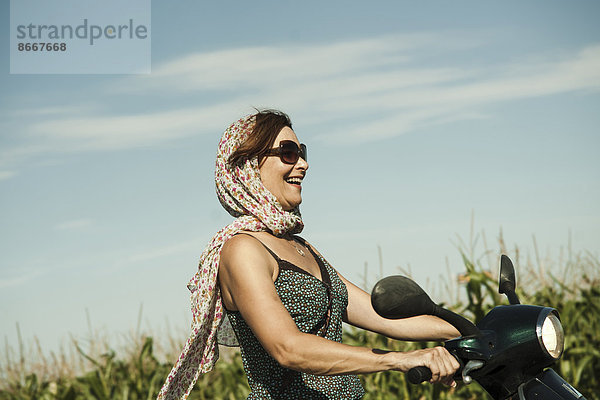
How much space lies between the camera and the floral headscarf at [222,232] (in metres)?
2.89

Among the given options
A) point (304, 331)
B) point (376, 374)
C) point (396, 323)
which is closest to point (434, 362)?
point (304, 331)

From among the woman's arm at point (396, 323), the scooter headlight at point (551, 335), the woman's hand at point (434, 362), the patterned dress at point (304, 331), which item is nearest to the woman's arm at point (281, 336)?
the woman's hand at point (434, 362)

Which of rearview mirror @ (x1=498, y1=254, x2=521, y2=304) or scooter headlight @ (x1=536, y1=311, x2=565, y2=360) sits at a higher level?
rearview mirror @ (x1=498, y1=254, x2=521, y2=304)

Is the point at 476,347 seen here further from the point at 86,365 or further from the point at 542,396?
the point at 86,365

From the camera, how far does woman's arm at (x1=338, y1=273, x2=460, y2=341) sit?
286 cm

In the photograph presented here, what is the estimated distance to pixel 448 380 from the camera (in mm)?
2154

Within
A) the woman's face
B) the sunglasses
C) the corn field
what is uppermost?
the sunglasses

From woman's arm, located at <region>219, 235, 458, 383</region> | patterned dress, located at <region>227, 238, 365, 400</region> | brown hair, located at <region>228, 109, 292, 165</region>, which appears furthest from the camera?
brown hair, located at <region>228, 109, 292, 165</region>

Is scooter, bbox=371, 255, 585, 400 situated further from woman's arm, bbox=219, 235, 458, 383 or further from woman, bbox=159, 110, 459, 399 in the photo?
woman, bbox=159, 110, 459, 399

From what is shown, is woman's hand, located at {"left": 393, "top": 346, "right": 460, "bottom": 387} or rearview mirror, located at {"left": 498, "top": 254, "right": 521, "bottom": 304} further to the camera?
rearview mirror, located at {"left": 498, "top": 254, "right": 521, "bottom": 304}

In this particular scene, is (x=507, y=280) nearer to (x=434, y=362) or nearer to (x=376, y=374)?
(x=434, y=362)

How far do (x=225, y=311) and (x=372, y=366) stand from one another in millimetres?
952

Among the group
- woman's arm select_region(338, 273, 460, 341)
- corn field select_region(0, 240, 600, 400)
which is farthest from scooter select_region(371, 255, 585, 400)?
corn field select_region(0, 240, 600, 400)

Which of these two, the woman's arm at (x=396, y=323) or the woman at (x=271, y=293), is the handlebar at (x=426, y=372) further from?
the woman's arm at (x=396, y=323)
